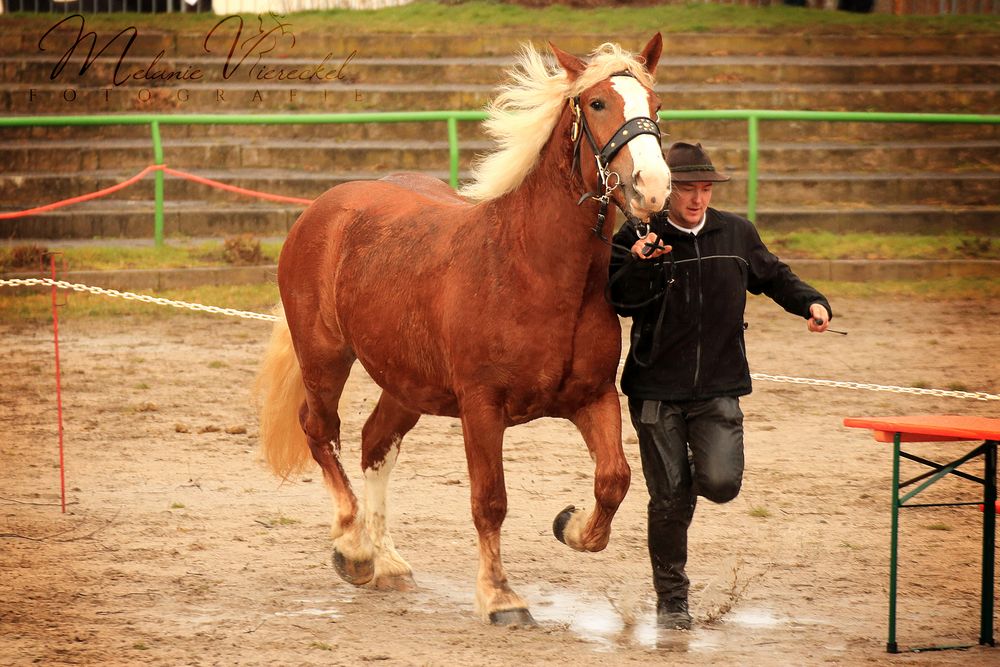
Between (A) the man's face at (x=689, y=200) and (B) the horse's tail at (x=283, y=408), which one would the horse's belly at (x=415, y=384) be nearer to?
(B) the horse's tail at (x=283, y=408)

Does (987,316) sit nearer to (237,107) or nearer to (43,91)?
(237,107)

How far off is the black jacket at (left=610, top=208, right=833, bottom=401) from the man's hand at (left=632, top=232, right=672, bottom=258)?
0.42 ft

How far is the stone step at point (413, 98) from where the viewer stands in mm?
17984

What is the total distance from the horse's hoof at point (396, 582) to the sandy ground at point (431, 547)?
0.07 metres

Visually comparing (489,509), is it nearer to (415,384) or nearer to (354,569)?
(415,384)

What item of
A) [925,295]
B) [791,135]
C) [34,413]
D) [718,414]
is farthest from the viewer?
[791,135]

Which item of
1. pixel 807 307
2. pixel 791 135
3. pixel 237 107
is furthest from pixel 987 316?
pixel 237 107

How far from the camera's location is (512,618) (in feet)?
17.6

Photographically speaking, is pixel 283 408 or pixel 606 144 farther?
pixel 283 408

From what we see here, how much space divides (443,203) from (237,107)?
1273 centimetres

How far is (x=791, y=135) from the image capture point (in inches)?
693

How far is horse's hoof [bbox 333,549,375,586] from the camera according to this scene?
599 cm

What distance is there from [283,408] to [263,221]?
363 inches

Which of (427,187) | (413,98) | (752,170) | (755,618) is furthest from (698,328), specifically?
(413,98)
